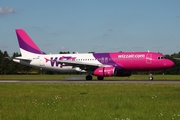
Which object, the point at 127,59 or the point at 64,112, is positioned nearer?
the point at 64,112

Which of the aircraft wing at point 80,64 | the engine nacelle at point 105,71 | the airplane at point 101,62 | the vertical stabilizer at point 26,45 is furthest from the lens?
the vertical stabilizer at point 26,45

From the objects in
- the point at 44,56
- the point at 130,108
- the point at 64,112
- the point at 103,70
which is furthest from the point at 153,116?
the point at 44,56

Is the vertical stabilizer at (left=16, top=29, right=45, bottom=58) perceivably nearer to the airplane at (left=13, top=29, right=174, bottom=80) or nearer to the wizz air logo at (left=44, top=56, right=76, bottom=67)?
the airplane at (left=13, top=29, right=174, bottom=80)

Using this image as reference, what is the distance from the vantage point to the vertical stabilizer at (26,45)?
54375 mm

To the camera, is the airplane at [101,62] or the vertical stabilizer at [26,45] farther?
the vertical stabilizer at [26,45]

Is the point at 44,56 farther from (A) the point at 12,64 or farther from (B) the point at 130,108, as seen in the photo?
(A) the point at 12,64

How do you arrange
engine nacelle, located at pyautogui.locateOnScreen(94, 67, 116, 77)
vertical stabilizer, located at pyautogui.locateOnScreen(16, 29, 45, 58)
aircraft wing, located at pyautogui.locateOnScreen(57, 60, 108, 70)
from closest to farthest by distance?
1. engine nacelle, located at pyautogui.locateOnScreen(94, 67, 116, 77)
2. aircraft wing, located at pyautogui.locateOnScreen(57, 60, 108, 70)
3. vertical stabilizer, located at pyautogui.locateOnScreen(16, 29, 45, 58)

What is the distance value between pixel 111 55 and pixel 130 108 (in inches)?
1308

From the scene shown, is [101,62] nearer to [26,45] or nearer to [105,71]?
[105,71]

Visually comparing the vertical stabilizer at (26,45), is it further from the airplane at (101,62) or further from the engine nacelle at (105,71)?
the engine nacelle at (105,71)

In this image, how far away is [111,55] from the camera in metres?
47.2

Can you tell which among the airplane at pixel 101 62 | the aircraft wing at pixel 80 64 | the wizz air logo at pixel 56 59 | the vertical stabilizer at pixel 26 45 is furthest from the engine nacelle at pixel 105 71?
the vertical stabilizer at pixel 26 45

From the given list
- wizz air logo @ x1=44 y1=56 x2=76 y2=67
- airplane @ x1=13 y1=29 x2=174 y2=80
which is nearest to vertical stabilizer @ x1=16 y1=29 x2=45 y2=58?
airplane @ x1=13 y1=29 x2=174 y2=80

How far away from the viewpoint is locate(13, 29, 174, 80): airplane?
45250 millimetres
